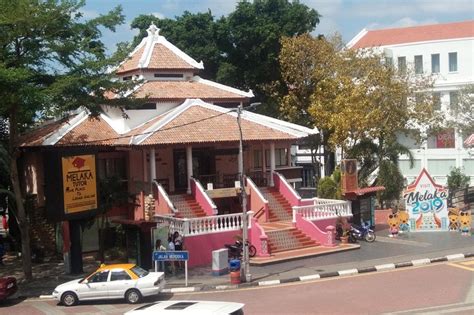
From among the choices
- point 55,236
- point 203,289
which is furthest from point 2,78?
point 55,236

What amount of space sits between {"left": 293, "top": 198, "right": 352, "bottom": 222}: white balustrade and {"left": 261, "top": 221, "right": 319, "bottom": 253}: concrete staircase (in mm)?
932

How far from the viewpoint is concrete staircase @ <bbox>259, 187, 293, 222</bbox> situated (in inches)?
1299

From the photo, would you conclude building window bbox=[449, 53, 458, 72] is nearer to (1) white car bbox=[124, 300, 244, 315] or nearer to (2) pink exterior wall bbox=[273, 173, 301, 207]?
(2) pink exterior wall bbox=[273, 173, 301, 207]

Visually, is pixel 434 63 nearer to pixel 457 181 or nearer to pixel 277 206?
pixel 457 181

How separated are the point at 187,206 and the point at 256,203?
3.57 meters

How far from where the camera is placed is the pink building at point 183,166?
28.0 m

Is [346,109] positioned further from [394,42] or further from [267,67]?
[394,42]

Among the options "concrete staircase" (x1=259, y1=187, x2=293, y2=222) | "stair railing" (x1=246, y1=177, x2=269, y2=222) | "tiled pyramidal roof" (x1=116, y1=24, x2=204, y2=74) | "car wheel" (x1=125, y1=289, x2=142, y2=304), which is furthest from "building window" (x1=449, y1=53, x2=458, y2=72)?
"car wheel" (x1=125, y1=289, x2=142, y2=304)

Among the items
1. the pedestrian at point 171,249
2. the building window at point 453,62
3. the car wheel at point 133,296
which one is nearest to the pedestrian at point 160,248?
the pedestrian at point 171,249

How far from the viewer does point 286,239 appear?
2953cm

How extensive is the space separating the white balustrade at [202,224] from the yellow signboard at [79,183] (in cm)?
359

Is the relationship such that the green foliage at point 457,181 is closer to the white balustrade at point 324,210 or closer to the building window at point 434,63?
the building window at point 434,63

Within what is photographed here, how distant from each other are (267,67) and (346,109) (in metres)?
9.46

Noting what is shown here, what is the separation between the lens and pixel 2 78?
72.8 ft
